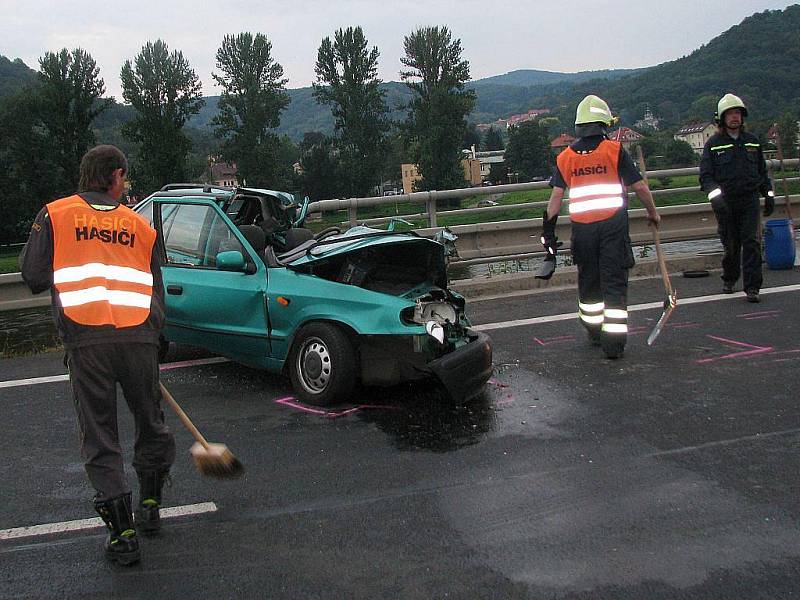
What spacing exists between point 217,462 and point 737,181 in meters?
6.43

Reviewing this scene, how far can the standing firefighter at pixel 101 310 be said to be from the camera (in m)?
3.41

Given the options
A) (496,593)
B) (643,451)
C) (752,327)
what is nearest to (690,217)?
(752,327)

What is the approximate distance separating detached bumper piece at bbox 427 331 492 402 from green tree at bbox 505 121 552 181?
515 inches

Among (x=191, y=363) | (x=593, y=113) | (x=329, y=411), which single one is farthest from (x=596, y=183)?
(x=191, y=363)

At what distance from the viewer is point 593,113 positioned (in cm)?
636

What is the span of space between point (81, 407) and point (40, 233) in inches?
31.4

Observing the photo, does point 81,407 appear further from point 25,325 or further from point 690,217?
point 690,217

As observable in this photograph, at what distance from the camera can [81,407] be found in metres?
3.44

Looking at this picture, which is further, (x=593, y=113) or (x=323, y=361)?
(x=593, y=113)

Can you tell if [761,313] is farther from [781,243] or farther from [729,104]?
[781,243]

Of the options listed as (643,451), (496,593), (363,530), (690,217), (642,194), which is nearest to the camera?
(496,593)

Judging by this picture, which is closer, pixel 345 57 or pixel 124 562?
pixel 124 562

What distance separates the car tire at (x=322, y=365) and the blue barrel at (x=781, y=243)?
6620 millimetres

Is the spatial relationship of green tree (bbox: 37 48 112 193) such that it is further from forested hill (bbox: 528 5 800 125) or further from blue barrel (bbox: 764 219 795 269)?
blue barrel (bbox: 764 219 795 269)
